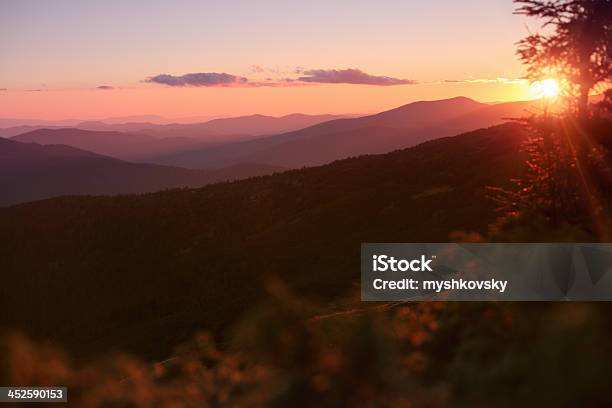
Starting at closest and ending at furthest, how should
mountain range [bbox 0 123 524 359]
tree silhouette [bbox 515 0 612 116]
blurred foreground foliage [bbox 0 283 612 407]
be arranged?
blurred foreground foliage [bbox 0 283 612 407], tree silhouette [bbox 515 0 612 116], mountain range [bbox 0 123 524 359]

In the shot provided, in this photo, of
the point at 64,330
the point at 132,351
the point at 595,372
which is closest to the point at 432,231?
the point at 132,351

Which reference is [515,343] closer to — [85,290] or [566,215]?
[566,215]

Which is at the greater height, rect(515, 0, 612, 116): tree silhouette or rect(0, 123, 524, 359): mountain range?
rect(515, 0, 612, 116): tree silhouette

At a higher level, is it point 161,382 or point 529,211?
point 529,211

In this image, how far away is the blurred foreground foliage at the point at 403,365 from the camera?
5137mm

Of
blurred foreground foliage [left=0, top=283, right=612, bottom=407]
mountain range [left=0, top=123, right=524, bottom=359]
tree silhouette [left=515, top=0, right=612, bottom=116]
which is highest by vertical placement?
tree silhouette [left=515, top=0, right=612, bottom=116]

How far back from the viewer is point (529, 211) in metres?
10.6

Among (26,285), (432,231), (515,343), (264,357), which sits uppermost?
(515,343)

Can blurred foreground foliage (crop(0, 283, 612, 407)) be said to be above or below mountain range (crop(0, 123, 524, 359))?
above

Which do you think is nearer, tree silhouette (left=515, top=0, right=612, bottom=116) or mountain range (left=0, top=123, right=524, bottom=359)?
tree silhouette (left=515, top=0, right=612, bottom=116)

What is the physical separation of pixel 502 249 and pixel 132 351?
39.5 ft

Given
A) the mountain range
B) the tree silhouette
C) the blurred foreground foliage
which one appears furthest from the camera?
the mountain range

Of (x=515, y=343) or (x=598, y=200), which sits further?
(x=598, y=200)

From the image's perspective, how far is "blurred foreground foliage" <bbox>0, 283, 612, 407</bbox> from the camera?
5137 millimetres
